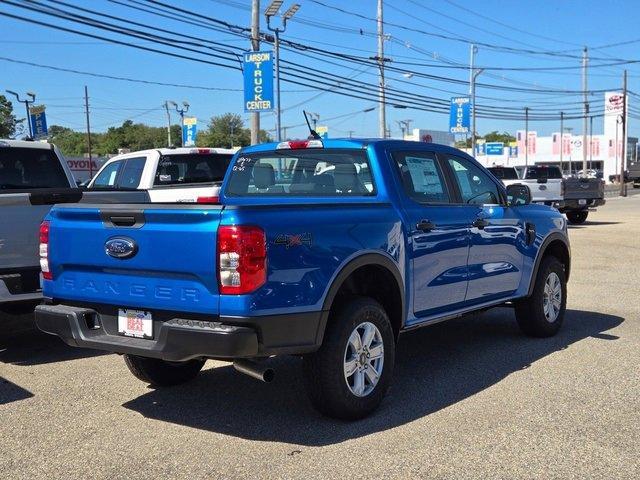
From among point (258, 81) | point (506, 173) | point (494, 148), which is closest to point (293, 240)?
point (258, 81)

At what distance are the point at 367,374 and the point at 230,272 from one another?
4.54 feet

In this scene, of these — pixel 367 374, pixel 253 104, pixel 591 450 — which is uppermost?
pixel 253 104

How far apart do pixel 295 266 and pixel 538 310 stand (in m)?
3.69

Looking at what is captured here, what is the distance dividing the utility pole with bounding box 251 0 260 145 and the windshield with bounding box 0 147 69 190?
473 inches

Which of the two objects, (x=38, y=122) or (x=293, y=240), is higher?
(x=38, y=122)

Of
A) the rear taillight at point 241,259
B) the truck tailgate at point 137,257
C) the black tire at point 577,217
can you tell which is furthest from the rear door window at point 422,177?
the black tire at point 577,217

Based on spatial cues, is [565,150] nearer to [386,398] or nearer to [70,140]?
[70,140]

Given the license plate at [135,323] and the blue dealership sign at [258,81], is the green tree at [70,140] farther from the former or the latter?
the license plate at [135,323]

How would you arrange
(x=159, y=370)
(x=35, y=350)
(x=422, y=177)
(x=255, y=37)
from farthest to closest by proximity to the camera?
(x=255, y=37) → (x=35, y=350) → (x=422, y=177) → (x=159, y=370)

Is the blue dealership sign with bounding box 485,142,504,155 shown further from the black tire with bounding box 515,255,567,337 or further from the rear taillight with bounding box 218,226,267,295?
the rear taillight with bounding box 218,226,267,295

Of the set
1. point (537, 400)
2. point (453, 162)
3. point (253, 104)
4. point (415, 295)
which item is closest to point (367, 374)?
point (415, 295)

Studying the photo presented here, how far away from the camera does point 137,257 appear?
14.1ft

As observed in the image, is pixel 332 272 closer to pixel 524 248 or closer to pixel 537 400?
pixel 537 400

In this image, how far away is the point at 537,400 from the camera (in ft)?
16.8
